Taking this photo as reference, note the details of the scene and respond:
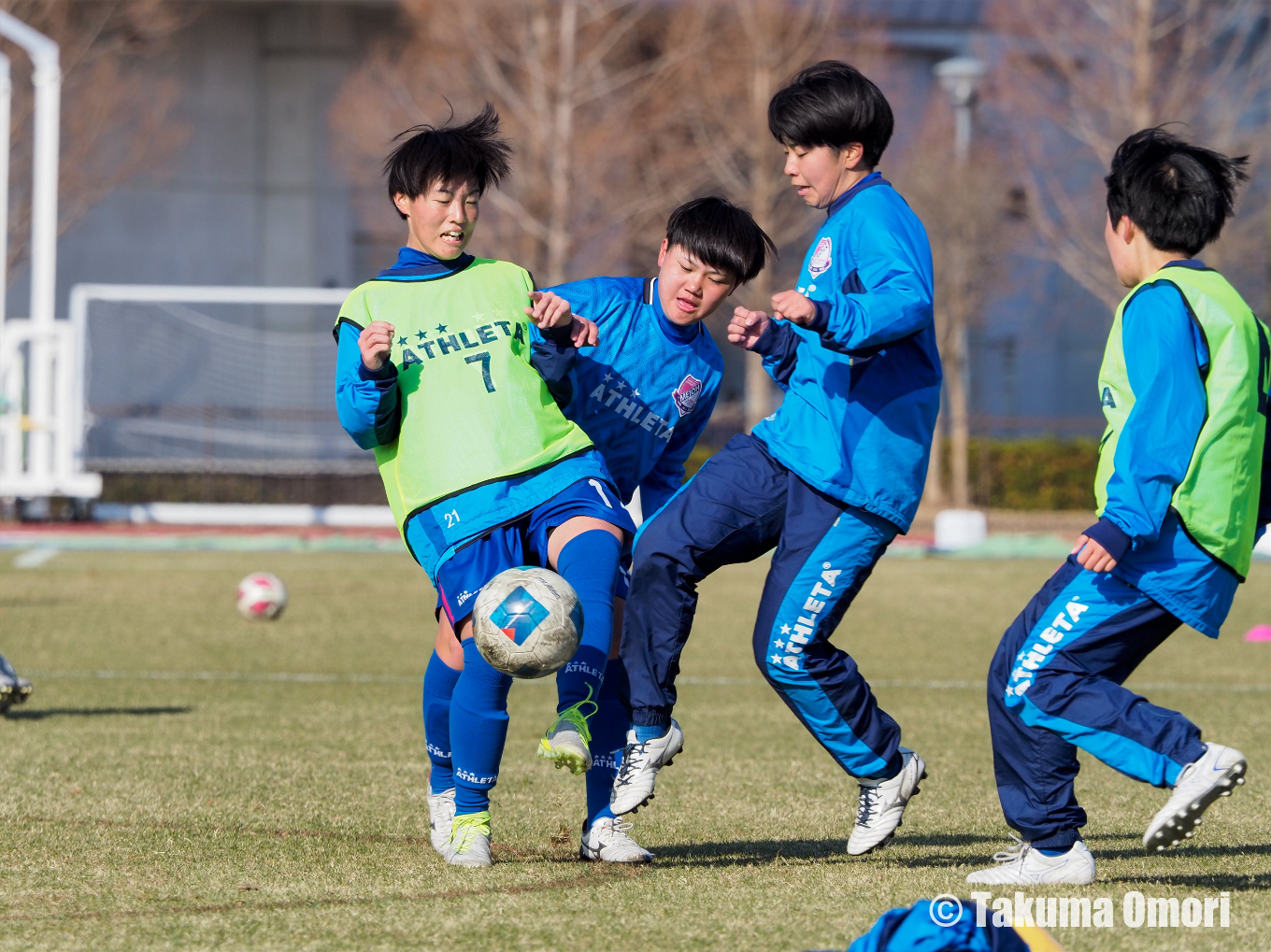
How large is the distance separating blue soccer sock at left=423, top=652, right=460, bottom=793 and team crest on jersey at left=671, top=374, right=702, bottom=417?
100cm

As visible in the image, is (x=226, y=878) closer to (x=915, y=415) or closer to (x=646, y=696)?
(x=646, y=696)

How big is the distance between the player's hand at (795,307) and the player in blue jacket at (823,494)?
0.87 ft

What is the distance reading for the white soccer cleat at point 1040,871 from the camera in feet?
13.4

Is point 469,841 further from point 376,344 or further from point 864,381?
point 864,381

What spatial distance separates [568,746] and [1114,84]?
21322mm

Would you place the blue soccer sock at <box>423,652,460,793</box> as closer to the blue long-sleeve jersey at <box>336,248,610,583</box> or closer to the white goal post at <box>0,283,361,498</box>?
the blue long-sleeve jersey at <box>336,248,610,583</box>

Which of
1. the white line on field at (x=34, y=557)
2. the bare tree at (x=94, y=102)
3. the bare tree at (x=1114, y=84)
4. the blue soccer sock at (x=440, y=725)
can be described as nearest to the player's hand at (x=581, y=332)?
the blue soccer sock at (x=440, y=725)

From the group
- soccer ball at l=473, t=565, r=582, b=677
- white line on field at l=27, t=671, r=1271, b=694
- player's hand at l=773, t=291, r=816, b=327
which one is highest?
player's hand at l=773, t=291, r=816, b=327

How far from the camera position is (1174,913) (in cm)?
372

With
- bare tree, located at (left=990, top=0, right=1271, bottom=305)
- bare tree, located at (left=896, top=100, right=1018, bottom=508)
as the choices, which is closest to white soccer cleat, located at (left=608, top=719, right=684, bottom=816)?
bare tree, located at (left=896, top=100, right=1018, bottom=508)

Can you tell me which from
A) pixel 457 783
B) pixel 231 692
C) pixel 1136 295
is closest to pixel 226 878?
pixel 457 783

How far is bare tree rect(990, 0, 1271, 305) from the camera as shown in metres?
22.7

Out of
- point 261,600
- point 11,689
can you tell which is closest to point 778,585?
point 11,689

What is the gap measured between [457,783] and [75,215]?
2394cm
